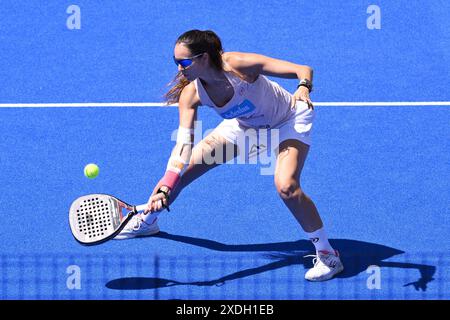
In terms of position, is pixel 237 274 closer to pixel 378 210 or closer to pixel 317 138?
pixel 378 210

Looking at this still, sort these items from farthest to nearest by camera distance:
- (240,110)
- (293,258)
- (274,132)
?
1. (293,258)
2. (274,132)
3. (240,110)

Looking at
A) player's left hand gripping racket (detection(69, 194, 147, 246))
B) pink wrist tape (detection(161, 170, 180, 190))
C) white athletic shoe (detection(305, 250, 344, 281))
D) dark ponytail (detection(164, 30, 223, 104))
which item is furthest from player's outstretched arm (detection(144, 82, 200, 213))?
white athletic shoe (detection(305, 250, 344, 281))

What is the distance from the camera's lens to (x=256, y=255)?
7863 millimetres

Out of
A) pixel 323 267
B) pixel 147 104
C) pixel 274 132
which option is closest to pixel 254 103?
pixel 274 132

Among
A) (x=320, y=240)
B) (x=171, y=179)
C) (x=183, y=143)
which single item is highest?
(x=183, y=143)

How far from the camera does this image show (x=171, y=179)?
22.9ft

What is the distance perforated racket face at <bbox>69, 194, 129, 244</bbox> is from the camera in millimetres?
7250

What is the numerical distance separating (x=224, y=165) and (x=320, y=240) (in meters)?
2.18

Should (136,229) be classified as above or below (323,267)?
above

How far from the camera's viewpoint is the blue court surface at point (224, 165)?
24.9ft

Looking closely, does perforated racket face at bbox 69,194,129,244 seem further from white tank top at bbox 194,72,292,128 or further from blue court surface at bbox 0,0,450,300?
white tank top at bbox 194,72,292,128

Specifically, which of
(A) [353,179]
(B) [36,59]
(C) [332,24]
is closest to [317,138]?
(A) [353,179]

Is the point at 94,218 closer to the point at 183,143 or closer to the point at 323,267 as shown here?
the point at 183,143

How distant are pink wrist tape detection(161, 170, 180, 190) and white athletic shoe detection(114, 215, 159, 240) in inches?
45.5
